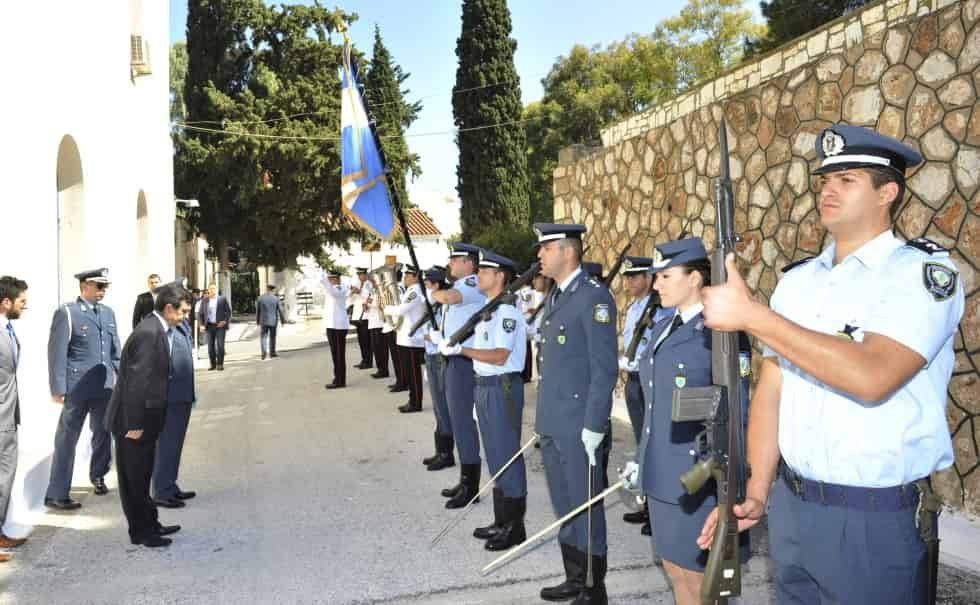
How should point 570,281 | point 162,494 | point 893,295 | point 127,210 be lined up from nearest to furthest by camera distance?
point 893,295
point 570,281
point 162,494
point 127,210

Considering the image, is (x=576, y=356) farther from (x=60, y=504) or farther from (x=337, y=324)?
(x=337, y=324)

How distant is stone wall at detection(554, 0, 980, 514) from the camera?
5172mm

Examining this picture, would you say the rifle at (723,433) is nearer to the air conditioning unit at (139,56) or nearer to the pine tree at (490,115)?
the air conditioning unit at (139,56)

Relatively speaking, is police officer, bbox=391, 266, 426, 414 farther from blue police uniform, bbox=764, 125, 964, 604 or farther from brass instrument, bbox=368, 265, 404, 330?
blue police uniform, bbox=764, 125, 964, 604

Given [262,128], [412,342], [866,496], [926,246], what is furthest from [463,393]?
[262,128]

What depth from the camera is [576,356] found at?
4.24 meters

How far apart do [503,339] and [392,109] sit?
29732 millimetres

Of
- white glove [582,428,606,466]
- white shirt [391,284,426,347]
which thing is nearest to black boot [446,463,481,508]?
white glove [582,428,606,466]

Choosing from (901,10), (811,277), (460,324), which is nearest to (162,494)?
(460,324)

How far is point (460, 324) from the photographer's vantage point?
692cm

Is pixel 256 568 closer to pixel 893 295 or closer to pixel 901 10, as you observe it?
pixel 893 295

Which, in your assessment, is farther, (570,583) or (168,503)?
(168,503)

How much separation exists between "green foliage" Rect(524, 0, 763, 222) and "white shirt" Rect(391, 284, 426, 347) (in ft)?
82.1

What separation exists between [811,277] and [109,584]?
4263mm
